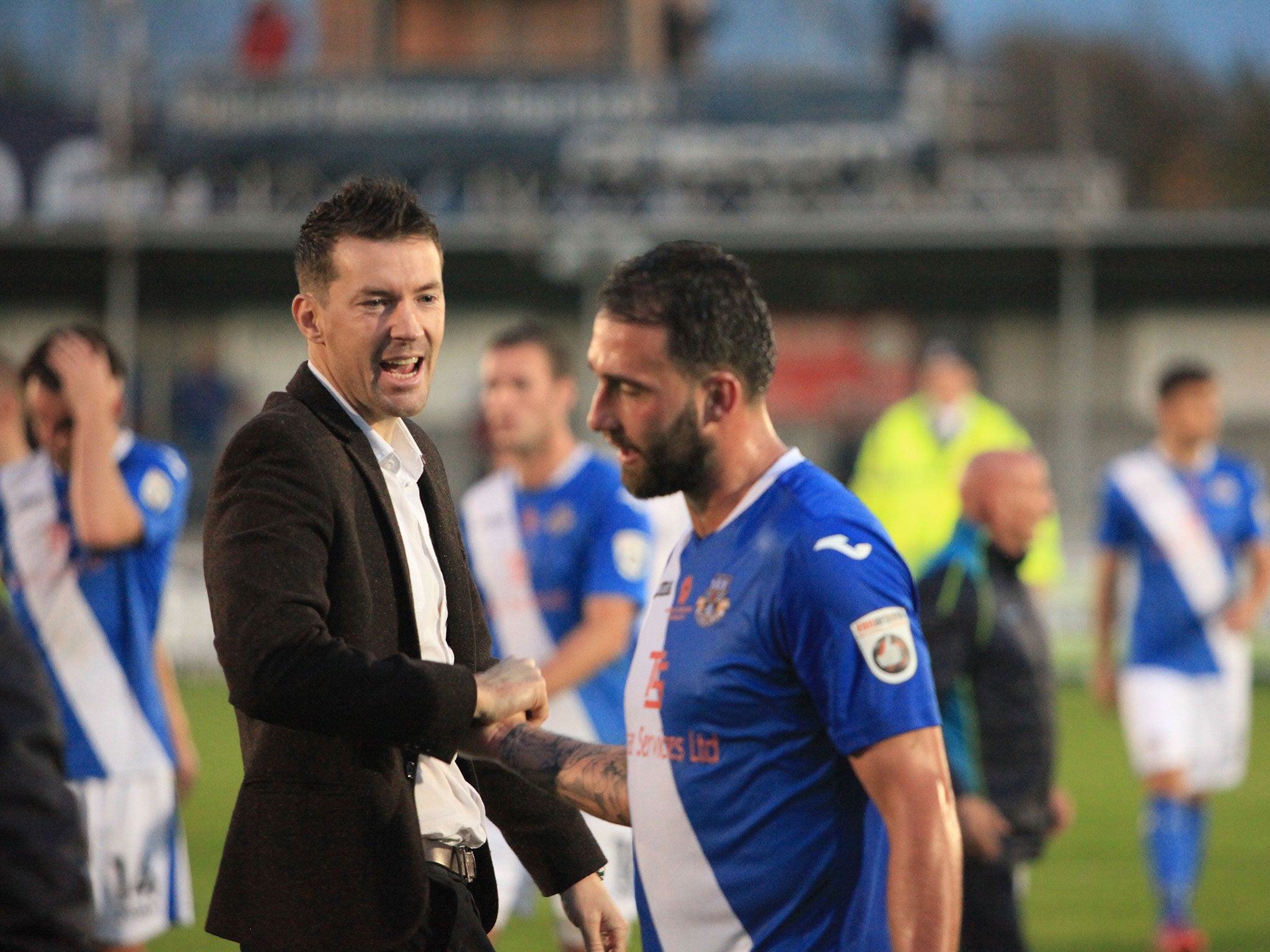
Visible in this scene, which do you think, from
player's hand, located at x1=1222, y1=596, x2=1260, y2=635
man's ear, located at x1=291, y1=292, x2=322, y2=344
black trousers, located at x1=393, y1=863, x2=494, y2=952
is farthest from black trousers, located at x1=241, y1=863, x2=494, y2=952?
player's hand, located at x1=1222, y1=596, x2=1260, y2=635

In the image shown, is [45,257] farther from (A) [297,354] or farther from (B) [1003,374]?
(B) [1003,374]

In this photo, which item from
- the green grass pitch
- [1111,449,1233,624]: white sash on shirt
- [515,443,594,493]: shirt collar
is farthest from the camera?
A: [1111,449,1233,624]: white sash on shirt

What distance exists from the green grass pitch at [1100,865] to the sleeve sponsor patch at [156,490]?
7.01 feet

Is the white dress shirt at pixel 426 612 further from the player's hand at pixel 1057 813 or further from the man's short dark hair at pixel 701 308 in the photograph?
the player's hand at pixel 1057 813

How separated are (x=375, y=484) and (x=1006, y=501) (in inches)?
118

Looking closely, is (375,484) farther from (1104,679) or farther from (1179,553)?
(1179,553)

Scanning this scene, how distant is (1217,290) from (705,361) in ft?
70.4

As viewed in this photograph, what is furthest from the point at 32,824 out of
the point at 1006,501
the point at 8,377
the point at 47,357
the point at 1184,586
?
the point at 1184,586

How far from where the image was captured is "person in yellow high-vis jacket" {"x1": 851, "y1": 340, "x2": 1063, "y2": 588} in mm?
A: 11016

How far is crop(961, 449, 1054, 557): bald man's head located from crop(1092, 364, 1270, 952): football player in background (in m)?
2.75

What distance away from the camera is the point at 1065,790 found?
10.4 metres

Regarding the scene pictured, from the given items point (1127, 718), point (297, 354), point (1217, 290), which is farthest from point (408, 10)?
point (1127, 718)

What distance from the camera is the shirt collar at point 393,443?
2631mm

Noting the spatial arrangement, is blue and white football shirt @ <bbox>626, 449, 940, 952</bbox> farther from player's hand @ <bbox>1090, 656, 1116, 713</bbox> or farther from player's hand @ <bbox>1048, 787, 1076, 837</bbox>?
player's hand @ <bbox>1090, 656, 1116, 713</bbox>
